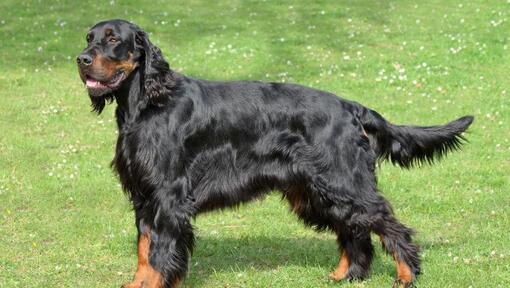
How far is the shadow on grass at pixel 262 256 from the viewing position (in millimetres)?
7188

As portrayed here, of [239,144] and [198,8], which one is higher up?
[239,144]

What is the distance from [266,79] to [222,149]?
8.02m

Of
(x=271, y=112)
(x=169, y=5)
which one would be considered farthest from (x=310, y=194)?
(x=169, y=5)

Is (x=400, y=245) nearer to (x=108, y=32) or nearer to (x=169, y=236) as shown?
(x=169, y=236)

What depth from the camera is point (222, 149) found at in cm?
655

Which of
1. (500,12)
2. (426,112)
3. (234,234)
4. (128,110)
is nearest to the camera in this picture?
(128,110)

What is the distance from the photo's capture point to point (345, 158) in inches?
256

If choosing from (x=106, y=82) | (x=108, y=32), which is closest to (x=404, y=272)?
(x=106, y=82)

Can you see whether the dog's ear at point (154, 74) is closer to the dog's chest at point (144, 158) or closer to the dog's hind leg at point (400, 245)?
the dog's chest at point (144, 158)

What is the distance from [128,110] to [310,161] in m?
1.49

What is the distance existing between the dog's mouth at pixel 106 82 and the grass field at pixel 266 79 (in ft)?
5.71

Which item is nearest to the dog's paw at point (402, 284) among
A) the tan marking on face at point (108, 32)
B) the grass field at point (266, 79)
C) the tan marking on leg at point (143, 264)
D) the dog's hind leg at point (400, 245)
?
the dog's hind leg at point (400, 245)

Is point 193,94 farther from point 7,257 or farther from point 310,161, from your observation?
point 7,257

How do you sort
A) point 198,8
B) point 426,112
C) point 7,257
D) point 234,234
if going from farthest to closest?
point 198,8 < point 426,112 < point 234,234 < point 7,257
